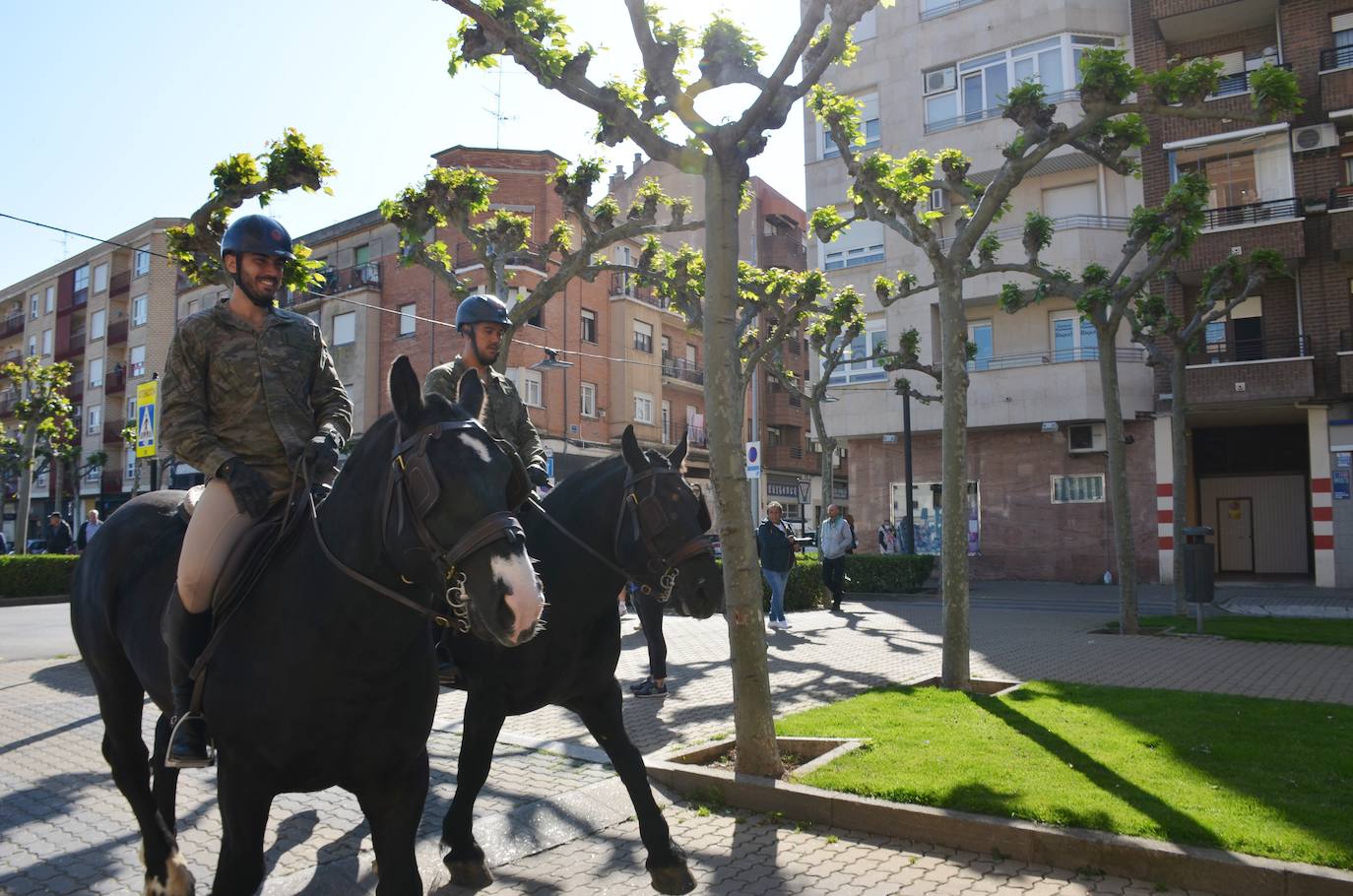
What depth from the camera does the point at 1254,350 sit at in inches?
1037

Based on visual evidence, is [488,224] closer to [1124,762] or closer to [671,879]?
[1124,762]

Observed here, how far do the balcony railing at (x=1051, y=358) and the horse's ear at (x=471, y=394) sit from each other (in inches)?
1086

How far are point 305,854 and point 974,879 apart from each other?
347 cm

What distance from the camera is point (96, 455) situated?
171ft

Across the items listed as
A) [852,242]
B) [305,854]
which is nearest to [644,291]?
[852,242]

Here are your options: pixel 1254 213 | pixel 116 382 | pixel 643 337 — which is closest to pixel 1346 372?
pixel 1254 213

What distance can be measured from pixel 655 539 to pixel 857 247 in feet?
94.7

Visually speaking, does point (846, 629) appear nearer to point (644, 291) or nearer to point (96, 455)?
point (644, 291)

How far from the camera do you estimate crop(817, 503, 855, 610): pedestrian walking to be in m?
19.1

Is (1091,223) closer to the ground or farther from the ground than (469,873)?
farther from the ground

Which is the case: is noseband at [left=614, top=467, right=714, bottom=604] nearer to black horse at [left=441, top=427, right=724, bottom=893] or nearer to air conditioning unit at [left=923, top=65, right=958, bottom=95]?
black horse at [left=441, top=427, right=724, bottom=893]

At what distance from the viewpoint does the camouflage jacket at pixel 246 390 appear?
376 centimetres

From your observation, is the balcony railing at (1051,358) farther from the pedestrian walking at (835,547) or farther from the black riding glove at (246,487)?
the black riding glove at (246,487)

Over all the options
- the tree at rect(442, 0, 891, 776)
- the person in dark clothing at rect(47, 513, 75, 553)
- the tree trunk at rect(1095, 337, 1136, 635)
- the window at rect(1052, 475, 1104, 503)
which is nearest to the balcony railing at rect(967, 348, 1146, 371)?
the window at rect(1052, 475, 1104, 503)
